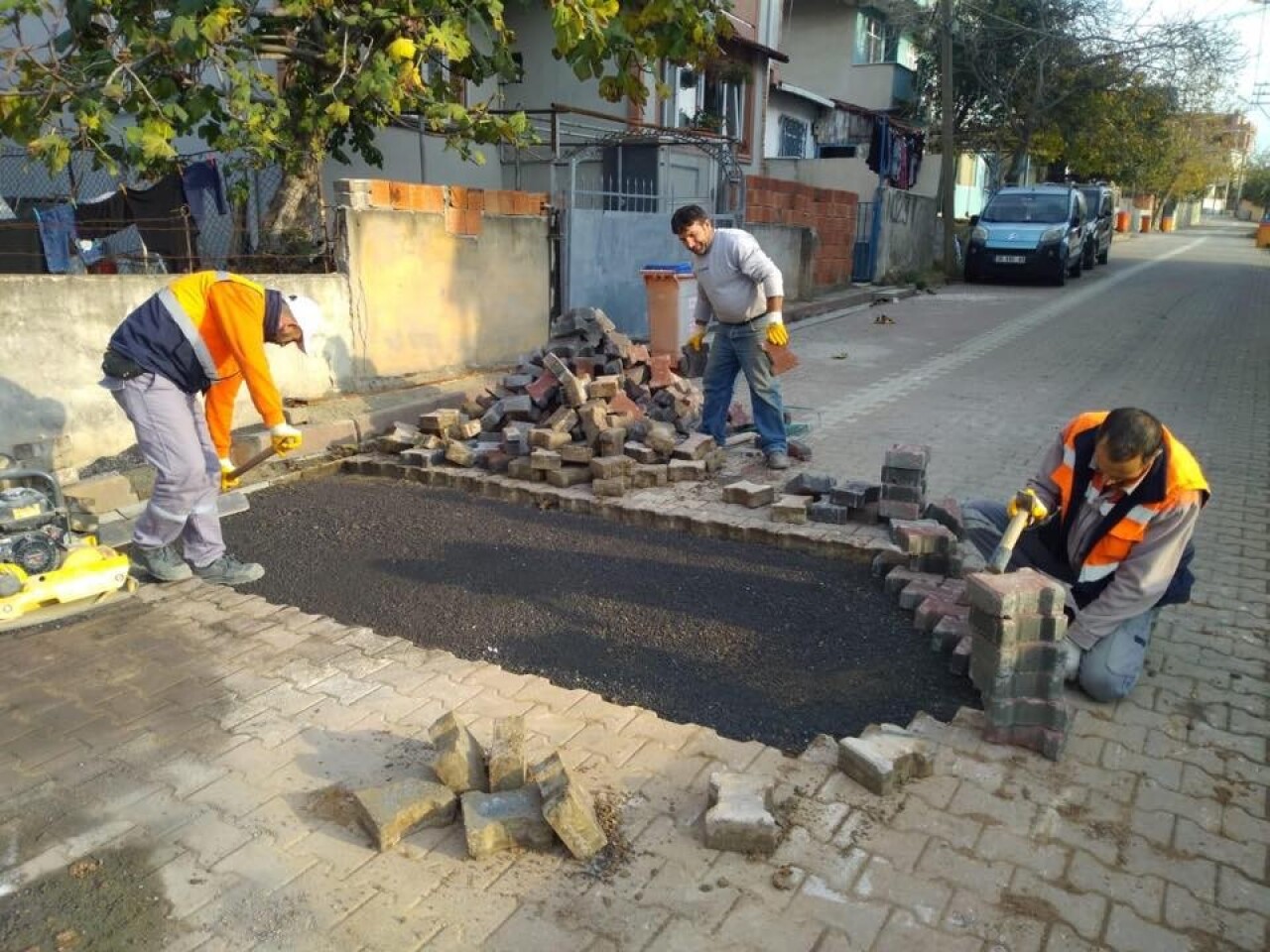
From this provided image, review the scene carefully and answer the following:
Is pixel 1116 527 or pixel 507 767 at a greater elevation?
pixel 1116 527

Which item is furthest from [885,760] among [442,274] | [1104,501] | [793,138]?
[793,138]

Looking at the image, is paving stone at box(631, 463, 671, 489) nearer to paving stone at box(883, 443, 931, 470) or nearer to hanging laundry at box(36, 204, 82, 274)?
paving stone at box(883, 443, 931, 470)

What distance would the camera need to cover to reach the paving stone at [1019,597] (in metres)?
2.98

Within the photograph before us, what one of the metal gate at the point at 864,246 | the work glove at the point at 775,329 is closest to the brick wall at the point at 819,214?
the metal gate at the point at 864,246

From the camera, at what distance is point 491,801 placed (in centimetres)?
266

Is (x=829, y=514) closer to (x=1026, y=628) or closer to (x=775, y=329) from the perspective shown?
(x=775, y=329)

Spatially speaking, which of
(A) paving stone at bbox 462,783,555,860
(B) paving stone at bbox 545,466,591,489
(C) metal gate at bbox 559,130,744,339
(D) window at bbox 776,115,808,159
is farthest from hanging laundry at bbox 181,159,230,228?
(D) window at bbox 776,115,808,159

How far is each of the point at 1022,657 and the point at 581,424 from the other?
3730 mm

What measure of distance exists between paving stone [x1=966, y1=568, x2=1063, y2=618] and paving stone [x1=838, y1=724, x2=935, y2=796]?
516 mm

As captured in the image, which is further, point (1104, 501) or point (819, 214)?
point (819, 214)

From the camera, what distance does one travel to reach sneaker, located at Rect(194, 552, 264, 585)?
4.56 metres

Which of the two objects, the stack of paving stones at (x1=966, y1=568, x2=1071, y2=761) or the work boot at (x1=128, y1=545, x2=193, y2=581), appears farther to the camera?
the work boot at (x1=128, y1=545, x2=193, y2=581)

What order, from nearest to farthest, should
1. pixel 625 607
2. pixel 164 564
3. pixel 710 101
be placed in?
1. pixel 625 607
2. pixel 164 564
3. pixel 710 101

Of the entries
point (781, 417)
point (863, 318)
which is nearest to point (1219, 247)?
point (863, 318)
